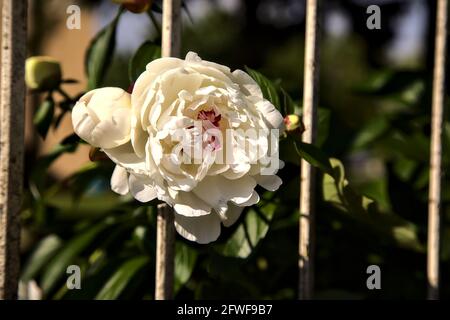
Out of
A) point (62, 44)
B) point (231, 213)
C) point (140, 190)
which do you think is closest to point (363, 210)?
point (231, 213)

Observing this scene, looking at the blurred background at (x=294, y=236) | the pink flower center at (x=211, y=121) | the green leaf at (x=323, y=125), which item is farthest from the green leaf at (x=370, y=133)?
the pink flower center at (x=211, y=121)

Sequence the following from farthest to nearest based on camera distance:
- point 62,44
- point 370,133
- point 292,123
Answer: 1. point 62,44
2. point 370,133
3. point 292,123

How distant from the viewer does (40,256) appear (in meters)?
1.25

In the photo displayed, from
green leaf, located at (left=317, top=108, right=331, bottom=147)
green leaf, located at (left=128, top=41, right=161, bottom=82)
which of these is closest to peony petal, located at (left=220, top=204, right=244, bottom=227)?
green leaf, located at (left=128, top=41, right=161, bottom=82)

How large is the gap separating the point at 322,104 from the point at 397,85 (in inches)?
6.4

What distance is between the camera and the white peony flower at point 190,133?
676 millimetres

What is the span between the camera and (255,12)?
227 inches

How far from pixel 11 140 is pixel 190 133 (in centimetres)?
27

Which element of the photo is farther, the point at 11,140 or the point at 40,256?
the point at 40,256

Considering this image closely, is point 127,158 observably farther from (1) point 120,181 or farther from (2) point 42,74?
(2) point 42,74

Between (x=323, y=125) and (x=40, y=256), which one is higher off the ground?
(x=323, y=125)
